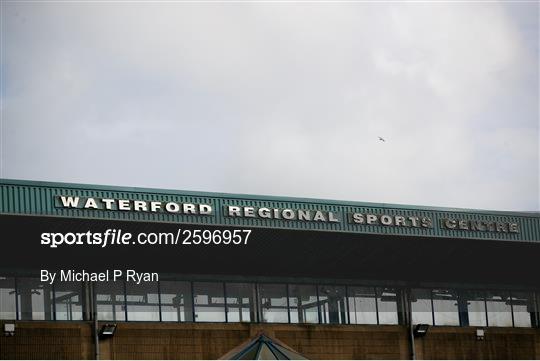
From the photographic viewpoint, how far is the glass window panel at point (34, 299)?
54.6 metres

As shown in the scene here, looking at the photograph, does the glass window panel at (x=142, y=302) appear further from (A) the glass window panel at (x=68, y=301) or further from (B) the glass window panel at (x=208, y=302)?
(A) the glass window panel at (x=68, y=301)

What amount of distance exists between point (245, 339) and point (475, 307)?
15.1 meters

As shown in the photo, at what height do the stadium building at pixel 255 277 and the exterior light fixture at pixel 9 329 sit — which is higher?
the stadium building at pixel 255 277

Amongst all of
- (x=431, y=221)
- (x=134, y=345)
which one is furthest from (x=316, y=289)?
(x=134, y=345)

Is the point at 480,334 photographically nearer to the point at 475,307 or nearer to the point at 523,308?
the point at 475,307

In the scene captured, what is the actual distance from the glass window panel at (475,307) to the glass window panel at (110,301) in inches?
812

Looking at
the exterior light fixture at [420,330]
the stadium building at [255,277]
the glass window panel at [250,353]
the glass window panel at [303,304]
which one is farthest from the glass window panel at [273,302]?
the exterior light fixture at [420,330]

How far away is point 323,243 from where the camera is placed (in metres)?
60.0

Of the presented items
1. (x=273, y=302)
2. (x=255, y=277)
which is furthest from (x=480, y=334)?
(x=255, y=277)

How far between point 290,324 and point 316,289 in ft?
9.25

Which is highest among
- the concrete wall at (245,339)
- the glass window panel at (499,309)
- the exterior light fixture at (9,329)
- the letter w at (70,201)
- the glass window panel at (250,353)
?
the letter w at (70,201)

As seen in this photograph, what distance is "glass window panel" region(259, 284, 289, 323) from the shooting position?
6062 centimetres

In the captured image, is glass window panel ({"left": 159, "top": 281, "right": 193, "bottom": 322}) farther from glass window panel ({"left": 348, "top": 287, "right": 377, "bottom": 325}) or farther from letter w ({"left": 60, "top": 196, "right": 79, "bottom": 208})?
glass window panel ({"left": 348, "top": 287, "right": 377, "bottom": 325})

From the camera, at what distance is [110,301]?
2231 inches
